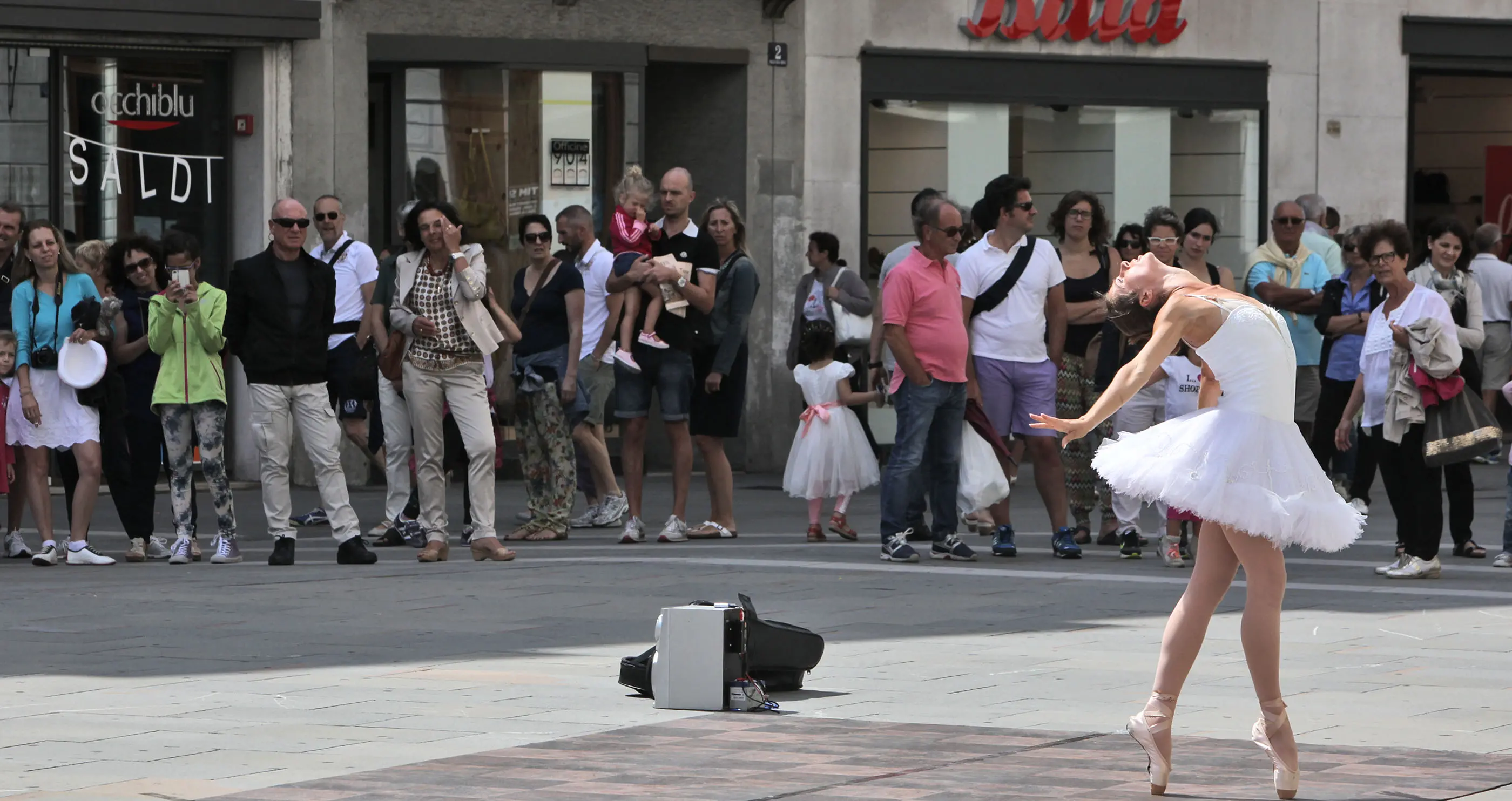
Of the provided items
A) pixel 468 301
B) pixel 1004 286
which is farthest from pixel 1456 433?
pixel 468 301

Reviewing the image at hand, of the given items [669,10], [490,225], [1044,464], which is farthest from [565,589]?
[669,10]

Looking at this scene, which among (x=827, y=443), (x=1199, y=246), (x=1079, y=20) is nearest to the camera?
(x=1199, y=246)

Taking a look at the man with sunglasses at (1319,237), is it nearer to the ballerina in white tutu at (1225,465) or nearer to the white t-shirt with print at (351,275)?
the white t-shirt with print at (351,275)

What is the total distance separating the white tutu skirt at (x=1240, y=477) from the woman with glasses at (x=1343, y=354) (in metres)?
6.81

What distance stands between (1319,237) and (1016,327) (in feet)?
17.3

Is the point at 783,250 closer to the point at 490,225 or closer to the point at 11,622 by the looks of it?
the point at 490,225

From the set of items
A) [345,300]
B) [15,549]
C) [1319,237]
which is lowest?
[15,549]

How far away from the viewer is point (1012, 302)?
41.1 ft

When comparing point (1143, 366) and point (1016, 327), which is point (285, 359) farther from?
point (1143, 366)

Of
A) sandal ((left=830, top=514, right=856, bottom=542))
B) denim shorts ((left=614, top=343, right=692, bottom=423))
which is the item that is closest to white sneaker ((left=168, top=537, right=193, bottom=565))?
denim shorts ((left=614, top=343, right=692, bottom=423))

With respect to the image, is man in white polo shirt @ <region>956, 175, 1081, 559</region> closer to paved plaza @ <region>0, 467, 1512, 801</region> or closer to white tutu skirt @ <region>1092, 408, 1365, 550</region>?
paved plaza @ <region>0, 467, 1512, 801</region>

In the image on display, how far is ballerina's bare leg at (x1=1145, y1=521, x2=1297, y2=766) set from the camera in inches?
256

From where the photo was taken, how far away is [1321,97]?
70.4ft

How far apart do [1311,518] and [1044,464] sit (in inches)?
235
